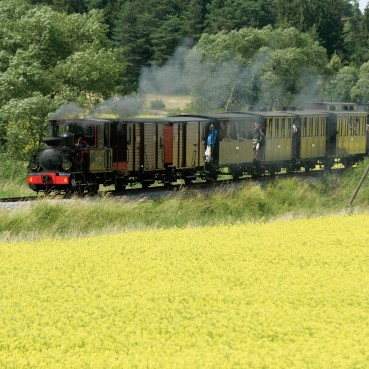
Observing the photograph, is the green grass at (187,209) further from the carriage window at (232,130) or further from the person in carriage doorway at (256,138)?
the carriage window at (232,130)

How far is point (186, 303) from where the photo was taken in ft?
45.1

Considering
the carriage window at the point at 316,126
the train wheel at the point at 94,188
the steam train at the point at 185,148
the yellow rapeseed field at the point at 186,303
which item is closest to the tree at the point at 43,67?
the steam train at the point at 185,148

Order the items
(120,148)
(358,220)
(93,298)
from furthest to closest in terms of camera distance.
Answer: (120,148)
(358,220)
(93,298)

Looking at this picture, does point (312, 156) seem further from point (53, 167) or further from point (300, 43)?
point (300, 43)

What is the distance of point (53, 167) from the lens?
1208 inches

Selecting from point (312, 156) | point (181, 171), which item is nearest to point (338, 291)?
point (181, 171)

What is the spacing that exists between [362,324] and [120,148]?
21299 mm

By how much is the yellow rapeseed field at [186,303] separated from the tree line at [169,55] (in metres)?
24.7

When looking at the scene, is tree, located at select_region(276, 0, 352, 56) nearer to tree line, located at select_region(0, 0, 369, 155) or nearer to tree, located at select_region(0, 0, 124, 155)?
tree line, located at select_region(0, 0, 369, 155)

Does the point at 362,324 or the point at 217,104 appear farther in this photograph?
the point at 217,104

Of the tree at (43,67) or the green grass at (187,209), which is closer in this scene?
the green grass at (187,209)

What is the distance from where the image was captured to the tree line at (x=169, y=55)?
44438 mm

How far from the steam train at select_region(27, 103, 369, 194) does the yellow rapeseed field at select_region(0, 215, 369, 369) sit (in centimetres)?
1073

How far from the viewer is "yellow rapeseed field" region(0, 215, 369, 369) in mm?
11078
